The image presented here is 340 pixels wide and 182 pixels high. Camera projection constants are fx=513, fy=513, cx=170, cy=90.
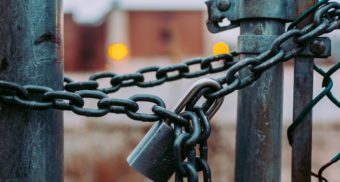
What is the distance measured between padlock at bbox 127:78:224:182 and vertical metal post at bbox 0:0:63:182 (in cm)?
16

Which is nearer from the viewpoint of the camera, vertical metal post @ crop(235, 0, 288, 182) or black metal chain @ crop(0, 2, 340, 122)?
black metal chain @ crop(0, 2, 340, 122)

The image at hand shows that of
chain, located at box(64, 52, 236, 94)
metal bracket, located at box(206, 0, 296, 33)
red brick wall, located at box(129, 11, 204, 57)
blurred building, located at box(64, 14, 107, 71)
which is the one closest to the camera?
metal bracket, located at box(206, 0, 296, 33)

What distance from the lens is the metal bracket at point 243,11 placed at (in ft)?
3.32

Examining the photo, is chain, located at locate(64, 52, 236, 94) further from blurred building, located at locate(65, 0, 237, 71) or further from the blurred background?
blurred building, located at locate(65, 0, 237, 71)

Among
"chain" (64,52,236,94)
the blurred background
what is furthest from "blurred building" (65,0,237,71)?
"chain" (64,52,236,94)

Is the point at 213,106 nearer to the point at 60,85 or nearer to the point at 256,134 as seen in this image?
the point at 256,134

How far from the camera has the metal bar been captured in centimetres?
106

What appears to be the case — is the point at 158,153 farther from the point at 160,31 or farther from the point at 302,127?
the point at 160,31

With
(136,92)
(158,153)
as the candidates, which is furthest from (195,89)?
(136,92)

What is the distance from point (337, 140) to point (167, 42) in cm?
2226

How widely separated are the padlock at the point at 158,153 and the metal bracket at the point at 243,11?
0.22m

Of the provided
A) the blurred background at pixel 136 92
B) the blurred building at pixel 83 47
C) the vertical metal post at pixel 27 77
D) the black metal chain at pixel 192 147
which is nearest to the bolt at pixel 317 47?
the black metal chain at pixel 192 147

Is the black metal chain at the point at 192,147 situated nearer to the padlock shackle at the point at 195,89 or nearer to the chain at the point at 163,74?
the padlock shackle at the point at 195,89

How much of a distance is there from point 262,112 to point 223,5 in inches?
9.3
